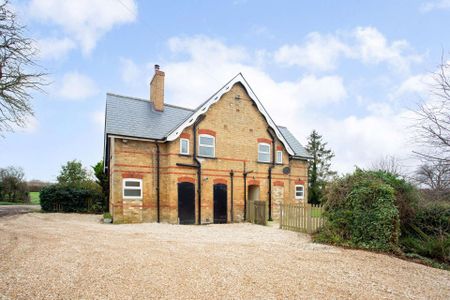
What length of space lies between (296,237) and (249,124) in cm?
985

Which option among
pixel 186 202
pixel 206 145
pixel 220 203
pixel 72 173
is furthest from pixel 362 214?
pixel 72 173

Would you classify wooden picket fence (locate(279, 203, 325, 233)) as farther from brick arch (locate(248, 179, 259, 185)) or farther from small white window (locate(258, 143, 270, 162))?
small white window (locate(258, 143, 270, 162))

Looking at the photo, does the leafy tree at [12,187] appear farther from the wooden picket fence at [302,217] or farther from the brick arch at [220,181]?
the wooden picket fence at [302,217]

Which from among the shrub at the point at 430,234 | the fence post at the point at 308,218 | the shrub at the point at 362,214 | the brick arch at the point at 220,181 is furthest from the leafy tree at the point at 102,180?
the shrub at the point at 430,234

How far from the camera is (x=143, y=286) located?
565cm

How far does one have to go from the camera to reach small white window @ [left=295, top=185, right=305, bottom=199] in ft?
77.4

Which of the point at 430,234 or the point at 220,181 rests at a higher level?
the point at 220,181

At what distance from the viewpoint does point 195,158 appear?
18047mm

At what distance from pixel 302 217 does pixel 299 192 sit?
1050 centimetres

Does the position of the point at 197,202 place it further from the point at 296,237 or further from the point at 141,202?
the point at 296,237

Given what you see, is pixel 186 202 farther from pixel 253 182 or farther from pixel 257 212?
pixel 253 182

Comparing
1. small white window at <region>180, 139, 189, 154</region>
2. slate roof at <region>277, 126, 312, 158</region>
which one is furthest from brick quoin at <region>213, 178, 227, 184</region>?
slate roof at <region>277, 126, 312, 158</region>

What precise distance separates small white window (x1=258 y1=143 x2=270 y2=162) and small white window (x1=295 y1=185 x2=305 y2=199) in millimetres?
4113

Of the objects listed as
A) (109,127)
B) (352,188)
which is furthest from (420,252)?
(109,127)
